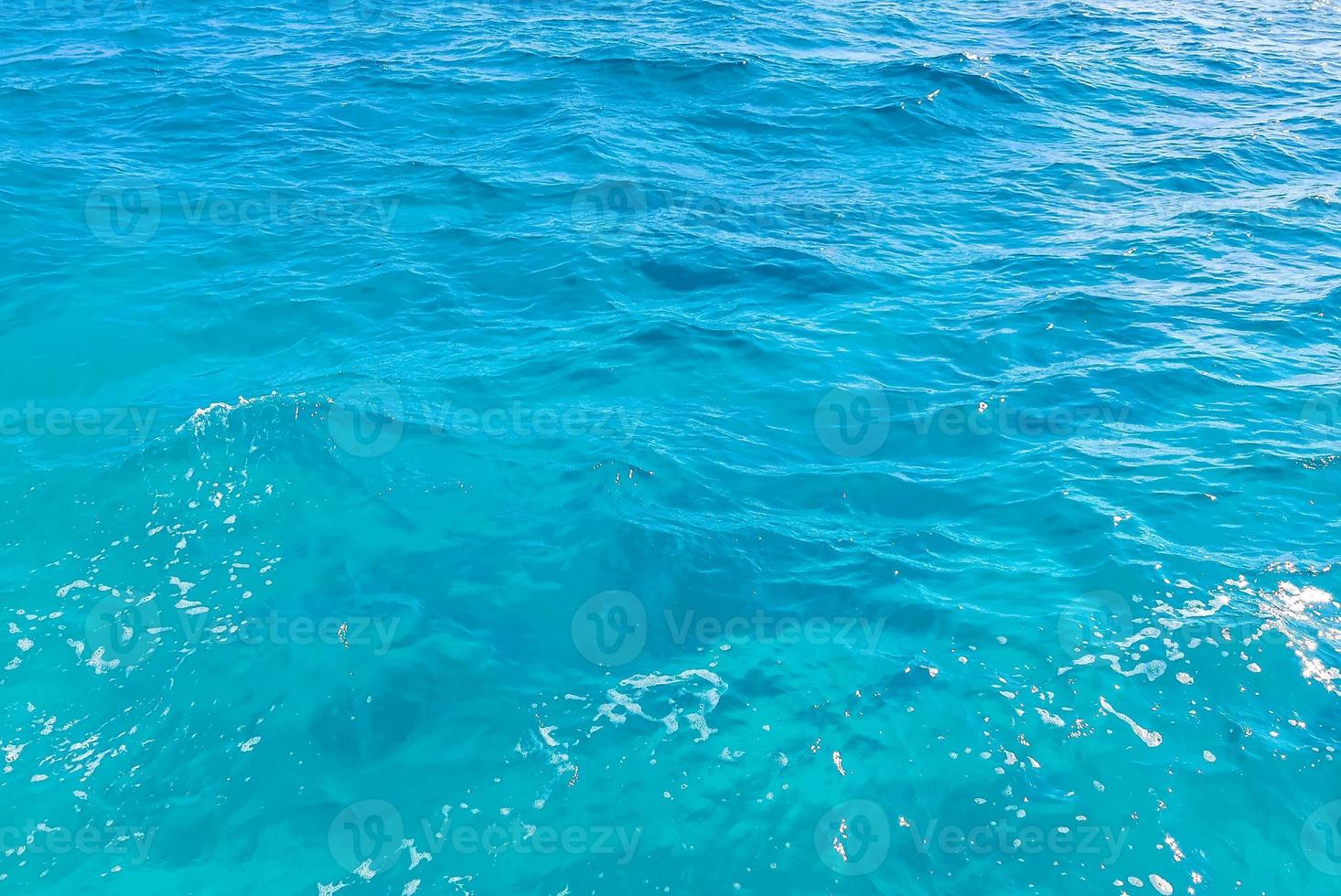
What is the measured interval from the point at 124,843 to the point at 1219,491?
14.4 metres

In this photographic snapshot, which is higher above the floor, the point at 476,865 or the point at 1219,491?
the point at 1219,491

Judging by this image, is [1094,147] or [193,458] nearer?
[193,458]

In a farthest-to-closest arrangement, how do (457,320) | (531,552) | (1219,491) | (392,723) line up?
(457,320) < (1219,491) < (531,552) < (392,723)

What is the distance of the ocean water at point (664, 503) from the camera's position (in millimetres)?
10414

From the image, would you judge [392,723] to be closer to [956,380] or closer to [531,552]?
[531,552]

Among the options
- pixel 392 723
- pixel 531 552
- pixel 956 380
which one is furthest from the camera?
pixel 956 380

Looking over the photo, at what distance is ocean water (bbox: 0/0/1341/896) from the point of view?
10414mm

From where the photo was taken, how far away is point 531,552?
527 inches

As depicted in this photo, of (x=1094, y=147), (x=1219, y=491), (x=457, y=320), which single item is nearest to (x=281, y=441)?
(x=457, y=320)

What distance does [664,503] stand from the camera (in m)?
14.1

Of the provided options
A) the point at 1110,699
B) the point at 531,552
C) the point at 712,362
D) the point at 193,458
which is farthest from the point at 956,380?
the point at 193,458

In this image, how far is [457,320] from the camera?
17.8m

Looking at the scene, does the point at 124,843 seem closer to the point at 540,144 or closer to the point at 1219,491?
the point at 1219,491

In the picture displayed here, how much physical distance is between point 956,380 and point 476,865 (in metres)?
10.7
